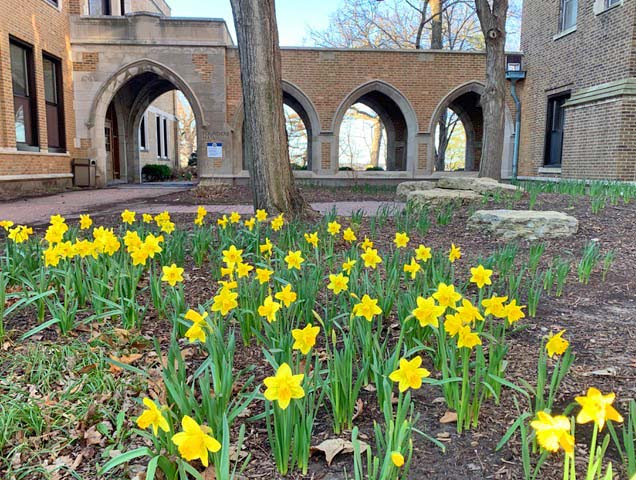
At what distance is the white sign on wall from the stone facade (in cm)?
1014

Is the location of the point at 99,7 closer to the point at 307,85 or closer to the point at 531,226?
the point at 307,85

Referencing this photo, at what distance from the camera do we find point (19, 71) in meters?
12.7

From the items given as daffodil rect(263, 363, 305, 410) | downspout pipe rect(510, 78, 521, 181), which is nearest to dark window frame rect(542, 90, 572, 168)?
downspout pipe rect(510, 78, 521, 181)

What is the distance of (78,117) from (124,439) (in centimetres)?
1600

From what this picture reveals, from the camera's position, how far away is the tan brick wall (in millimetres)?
11703

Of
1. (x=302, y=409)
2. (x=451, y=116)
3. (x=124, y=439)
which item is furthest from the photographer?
(x=451, y=116)

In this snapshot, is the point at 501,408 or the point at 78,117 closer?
the point at 501,408

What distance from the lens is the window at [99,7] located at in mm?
18875

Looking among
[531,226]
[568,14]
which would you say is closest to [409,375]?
[531,226]

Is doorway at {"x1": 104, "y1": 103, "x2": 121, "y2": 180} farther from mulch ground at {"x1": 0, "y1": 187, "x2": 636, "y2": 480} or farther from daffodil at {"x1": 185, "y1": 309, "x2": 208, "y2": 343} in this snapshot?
daffodil at {"x1": 185, "y1": 309, "x2": 208, "y2": 343}

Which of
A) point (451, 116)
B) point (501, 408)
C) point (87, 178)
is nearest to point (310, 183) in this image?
point (87, 178)

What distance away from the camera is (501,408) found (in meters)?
1.83

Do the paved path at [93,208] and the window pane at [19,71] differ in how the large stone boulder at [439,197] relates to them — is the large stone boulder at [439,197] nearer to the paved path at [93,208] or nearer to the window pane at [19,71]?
the paved path at [93,208]

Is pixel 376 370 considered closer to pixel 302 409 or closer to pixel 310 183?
pixel 302 409
